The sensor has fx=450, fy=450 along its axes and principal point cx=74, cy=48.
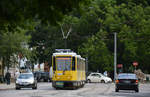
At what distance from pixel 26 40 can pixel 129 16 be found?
16882mm

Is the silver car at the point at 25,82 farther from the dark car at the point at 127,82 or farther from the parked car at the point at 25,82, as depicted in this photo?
the dark car at the point at 127,82

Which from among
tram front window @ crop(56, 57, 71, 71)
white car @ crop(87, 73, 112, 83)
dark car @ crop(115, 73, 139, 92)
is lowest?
dark car @ crop(115, 73, 139, 92)

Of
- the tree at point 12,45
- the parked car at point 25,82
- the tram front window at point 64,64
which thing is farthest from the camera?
the tree at point 12,45

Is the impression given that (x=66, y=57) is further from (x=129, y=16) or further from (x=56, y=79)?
(x=129, y=16)

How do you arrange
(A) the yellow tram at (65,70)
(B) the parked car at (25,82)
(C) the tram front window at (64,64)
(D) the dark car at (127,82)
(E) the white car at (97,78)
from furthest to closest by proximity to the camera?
1. (E) the white car at (97,78)
2. (B) the parked car at (25,82)
3. (C) the tram front window at (64,64)
4. (A) the yellow tram at (65,70)
5. (D) the dark car at (127,82)

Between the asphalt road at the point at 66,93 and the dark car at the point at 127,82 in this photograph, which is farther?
the dark car at the point at 127,82

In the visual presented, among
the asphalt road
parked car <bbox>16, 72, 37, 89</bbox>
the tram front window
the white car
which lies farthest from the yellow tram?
the white car

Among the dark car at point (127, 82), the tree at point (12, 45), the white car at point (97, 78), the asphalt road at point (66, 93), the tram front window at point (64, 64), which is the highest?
the tree at point (12, 45)

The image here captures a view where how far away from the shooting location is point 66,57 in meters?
36.5

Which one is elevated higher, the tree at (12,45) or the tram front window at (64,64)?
the tree at (12,45)

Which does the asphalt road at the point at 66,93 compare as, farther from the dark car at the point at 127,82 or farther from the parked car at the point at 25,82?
the parked car at the point at 25,82

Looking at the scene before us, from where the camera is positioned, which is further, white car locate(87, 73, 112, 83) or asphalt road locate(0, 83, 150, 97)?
white car locate(87, 73, 112, 83)

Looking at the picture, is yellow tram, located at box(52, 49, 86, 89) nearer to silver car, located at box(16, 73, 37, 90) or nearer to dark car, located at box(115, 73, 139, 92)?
silver car, located at box(16, 73, 37, 90)

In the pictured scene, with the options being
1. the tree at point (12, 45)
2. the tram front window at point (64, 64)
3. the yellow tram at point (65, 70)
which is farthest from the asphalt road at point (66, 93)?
the tree at point (12, 45)
